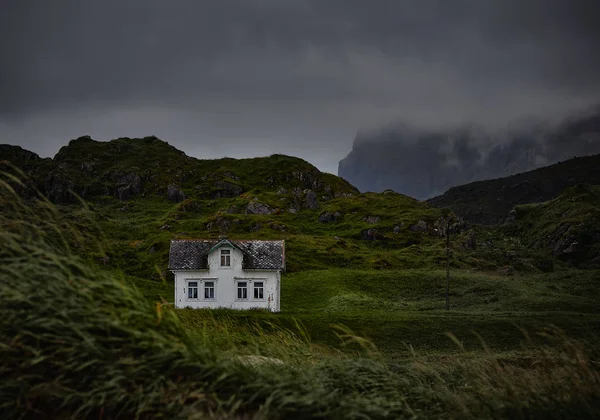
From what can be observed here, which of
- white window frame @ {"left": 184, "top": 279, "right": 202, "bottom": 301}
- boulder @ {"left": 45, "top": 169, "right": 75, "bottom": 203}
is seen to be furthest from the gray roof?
boulder @ {"left": 45, "top": 169, "right": 75, "bottom": 203}

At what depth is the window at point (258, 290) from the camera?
50219mm

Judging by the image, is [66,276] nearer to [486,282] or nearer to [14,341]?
[14,341]

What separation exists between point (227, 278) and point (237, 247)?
314 centimetres

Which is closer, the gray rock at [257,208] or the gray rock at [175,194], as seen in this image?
the gray rock at [257,208]

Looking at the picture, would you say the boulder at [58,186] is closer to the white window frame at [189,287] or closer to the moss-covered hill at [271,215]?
the moss-covered hill at [271,215]

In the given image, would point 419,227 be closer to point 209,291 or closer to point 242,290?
point 242,290

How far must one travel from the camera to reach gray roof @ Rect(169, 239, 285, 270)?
50.0 meters

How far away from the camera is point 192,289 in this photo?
50.5 metres

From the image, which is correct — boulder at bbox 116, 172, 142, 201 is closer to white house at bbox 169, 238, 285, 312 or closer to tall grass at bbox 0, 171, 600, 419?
white house at bbox 169, 238, 285, 312

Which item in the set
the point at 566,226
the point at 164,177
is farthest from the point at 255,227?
the point at 164,177

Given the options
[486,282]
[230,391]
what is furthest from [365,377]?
[486,282]

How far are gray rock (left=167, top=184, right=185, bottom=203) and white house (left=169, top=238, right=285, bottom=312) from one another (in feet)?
365

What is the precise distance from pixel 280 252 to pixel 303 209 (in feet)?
294

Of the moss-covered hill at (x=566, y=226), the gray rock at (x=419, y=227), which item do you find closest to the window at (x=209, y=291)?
the moss-covered hill at (x=566, y=226)
